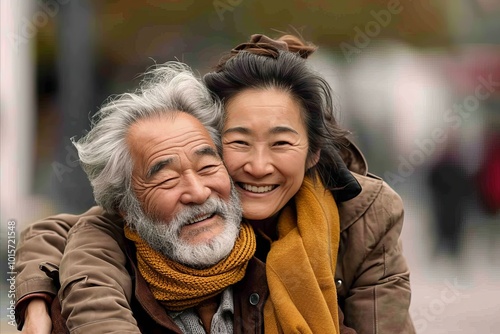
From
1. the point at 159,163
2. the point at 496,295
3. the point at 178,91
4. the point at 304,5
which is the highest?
the point at 304,5

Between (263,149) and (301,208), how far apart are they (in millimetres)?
331

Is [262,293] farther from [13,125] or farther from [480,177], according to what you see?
[480,177]

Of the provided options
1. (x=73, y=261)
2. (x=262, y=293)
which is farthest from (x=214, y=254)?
(x=73, y=261)

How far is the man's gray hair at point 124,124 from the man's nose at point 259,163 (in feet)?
0.55

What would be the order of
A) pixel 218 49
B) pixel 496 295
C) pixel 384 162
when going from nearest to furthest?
pixel 218 49
pixel 496 295
pixel 384 162

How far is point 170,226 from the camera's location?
329cm

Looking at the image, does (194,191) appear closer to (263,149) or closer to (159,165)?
(159,165)

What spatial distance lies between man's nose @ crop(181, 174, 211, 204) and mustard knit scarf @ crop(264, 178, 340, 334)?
1.33ft

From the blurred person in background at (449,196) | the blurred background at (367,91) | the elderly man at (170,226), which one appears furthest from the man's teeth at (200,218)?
the blurred person in background at (449,196)

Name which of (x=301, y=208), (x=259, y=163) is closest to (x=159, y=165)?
(x=259, y=163)

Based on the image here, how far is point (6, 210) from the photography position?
19.6 feet

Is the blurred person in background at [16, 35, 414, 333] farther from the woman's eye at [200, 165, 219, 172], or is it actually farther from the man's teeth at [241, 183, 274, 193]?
the woman's eye at [200, 165, 219, 172]

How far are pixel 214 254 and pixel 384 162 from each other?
5.42 m

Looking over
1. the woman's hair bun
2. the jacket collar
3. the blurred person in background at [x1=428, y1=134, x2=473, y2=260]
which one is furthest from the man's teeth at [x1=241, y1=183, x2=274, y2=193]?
the blurred person in background at [x1=428, y1=134, x2=473, y2=260]
